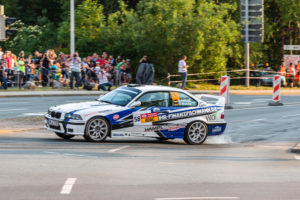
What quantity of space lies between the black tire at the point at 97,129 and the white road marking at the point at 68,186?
17.8 ft

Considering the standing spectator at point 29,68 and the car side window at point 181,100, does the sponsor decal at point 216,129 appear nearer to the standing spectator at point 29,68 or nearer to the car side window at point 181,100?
the car side window at point 181,100

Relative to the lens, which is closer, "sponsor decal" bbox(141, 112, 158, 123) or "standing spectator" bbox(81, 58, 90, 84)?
"sponsor decal" bbox(141, 112, 158, 123)

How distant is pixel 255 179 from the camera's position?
35.1 ft

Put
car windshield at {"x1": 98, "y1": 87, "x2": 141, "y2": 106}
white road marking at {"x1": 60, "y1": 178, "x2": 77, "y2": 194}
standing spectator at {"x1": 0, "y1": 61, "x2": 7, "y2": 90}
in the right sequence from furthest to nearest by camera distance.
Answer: standing spectator at {"x1": 0, "y1": 61, "x2": 7, "y2": 90} → car windshield at {"x1": 98, "y1": 87, "x2": 141, "y2": 106} → white road marking at {"x1": 60, "y1": 178, "x2": 77, "y2": 194}

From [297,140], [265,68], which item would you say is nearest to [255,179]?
[297,140]

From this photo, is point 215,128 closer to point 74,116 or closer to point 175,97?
point 175,97

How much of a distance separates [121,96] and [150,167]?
487 centimetres

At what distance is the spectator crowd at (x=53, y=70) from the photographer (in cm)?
3222

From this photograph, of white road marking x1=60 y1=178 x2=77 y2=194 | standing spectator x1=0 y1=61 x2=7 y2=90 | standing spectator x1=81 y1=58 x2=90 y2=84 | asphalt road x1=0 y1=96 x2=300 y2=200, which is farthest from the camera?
standing spectator x1=81 y1=58 x2=90 y2=84

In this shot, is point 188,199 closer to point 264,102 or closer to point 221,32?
point 264,102

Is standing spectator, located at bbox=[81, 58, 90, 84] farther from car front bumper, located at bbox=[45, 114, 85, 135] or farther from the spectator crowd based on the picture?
car front bumper, located at bbox=[45, 114, 85, 135]

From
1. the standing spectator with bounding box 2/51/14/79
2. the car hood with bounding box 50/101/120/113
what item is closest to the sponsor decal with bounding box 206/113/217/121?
the car hood with bounding box 50/101/120/113

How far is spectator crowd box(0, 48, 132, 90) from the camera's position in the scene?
32219 millimetres

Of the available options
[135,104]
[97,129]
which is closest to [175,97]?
[135,104]
